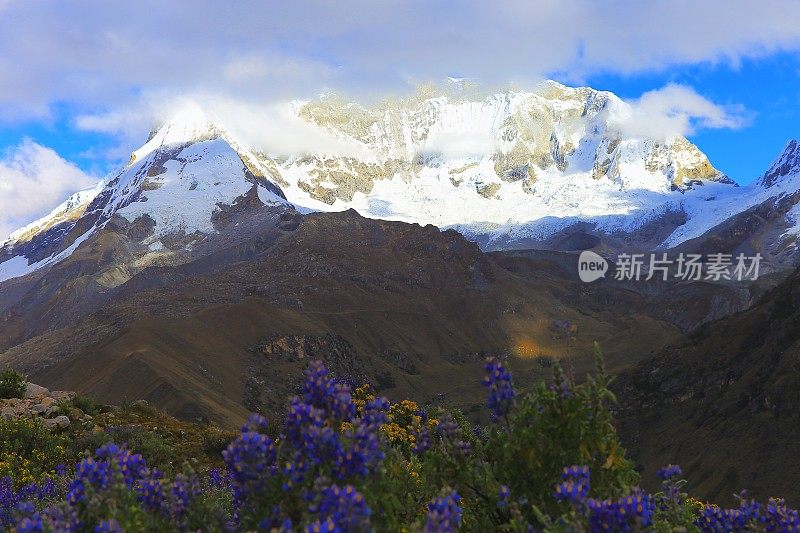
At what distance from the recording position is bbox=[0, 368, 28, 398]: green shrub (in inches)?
800

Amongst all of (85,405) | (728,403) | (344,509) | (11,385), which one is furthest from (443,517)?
(728,403)

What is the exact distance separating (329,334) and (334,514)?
3654 inches

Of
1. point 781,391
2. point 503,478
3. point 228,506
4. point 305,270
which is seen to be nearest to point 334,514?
point 503,478

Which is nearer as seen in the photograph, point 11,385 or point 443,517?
point 443,517

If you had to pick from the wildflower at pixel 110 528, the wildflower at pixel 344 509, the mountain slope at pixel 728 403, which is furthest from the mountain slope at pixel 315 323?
the wildflower at pixel 344 509

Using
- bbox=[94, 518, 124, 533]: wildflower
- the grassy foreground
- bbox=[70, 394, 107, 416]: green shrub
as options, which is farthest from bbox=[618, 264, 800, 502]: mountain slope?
bbox=[94, 518, 124, 533]: wildflower

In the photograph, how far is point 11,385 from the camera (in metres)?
20.6

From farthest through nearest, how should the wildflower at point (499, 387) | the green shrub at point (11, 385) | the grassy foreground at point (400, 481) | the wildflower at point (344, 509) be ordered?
the green shrub at point (11, 385), the wildflower at point (499, 387), the grassy foreground at point (400, 481), the wildflower at point (344, 509)

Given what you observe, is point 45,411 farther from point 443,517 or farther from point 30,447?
point 443,517

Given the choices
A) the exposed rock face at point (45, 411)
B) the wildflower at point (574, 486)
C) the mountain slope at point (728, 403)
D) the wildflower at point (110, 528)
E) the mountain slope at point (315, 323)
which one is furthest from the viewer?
the mountain slope at point (315, 323)

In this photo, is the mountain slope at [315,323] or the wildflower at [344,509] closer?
the wildflower at [344,509]

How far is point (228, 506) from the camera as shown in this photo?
852 cm

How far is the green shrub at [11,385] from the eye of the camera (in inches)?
800

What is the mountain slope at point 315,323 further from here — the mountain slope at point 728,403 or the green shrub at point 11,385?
the green shrub at point 11,385
